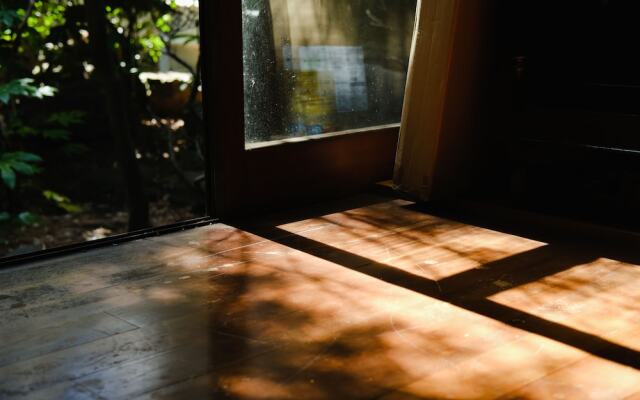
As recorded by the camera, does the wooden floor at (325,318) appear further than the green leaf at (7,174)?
No

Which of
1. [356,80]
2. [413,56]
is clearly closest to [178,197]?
[356,80]

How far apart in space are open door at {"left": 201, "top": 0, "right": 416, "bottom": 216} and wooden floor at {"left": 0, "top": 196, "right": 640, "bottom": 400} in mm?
417

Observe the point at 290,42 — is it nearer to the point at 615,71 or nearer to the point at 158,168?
the point at 615,71

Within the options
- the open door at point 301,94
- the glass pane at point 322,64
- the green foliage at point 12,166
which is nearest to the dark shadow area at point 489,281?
the open door at point 301,94

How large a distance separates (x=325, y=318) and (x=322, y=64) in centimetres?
179

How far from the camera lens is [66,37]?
3977 mm

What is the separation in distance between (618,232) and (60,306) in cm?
238

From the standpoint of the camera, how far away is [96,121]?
227 inches

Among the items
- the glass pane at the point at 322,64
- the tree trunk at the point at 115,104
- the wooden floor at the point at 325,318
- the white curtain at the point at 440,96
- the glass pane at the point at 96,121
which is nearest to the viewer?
the wooden floor at the point at 325,318

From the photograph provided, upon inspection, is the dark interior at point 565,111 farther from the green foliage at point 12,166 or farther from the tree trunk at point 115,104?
the green foliage at point 12,166

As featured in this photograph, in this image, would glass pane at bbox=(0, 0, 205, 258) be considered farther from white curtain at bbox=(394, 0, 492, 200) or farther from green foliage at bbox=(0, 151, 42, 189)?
white curtain at bbox=(394, 0, 492, 200)

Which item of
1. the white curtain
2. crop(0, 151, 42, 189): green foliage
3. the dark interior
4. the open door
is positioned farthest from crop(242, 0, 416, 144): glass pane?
crop(0, 151, 42, 189): green foliage

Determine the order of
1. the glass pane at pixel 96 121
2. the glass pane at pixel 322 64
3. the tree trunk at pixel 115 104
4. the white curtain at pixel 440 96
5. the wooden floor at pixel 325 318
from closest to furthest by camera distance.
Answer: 1. the wooden floor at pixel 325 318
2. the glass pane at pixel 322 64
3. the white curtain at pixel 440 96
4. the tree trunk at pixel 115 104
5. the glass pane at pixel 96 121

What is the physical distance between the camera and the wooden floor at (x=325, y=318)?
1.71m
